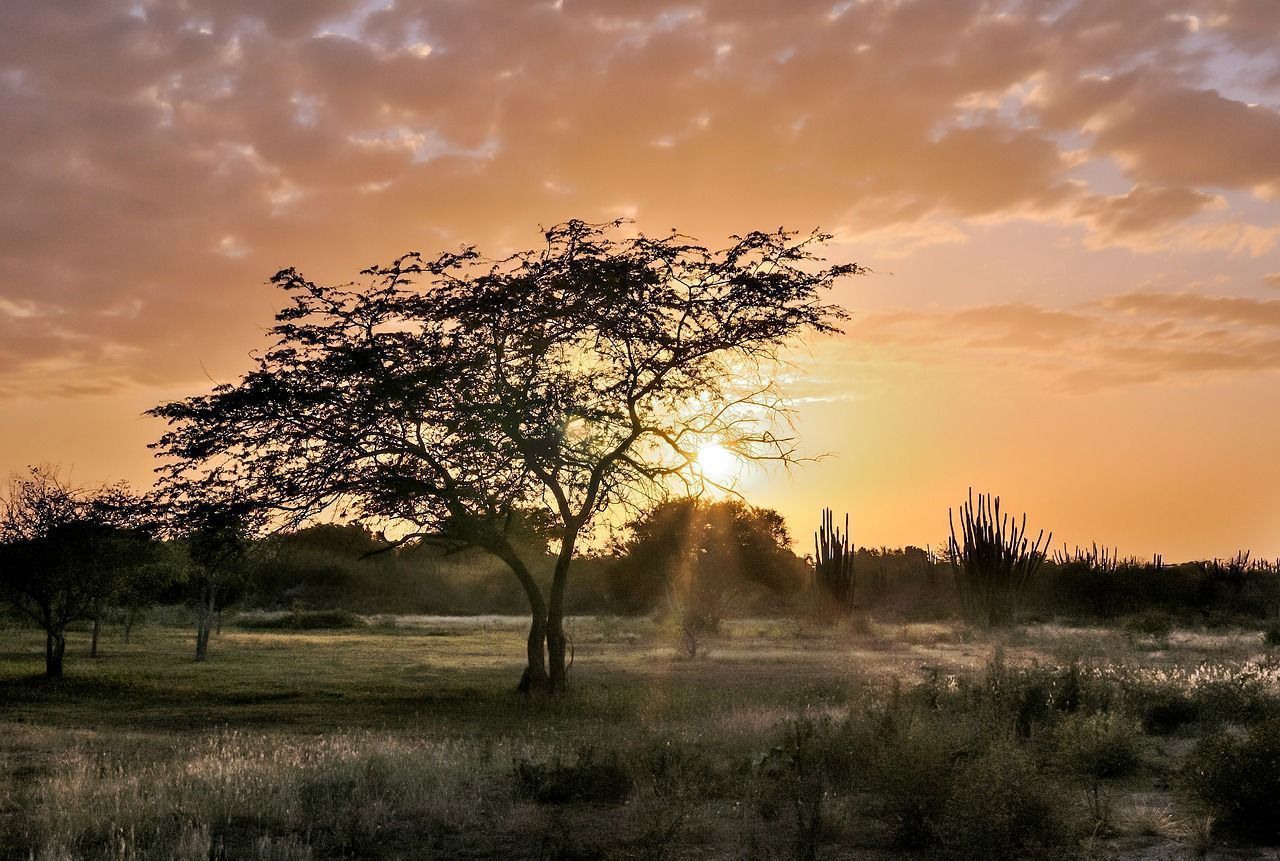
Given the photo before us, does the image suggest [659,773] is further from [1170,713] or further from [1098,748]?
[1170,713]

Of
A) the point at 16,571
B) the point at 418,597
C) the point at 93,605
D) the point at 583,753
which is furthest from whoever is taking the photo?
the point at 418,597

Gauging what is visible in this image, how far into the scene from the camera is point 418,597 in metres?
94.8

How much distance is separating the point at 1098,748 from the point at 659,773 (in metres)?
5.43

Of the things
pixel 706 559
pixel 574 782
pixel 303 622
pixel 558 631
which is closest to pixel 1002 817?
pixel 574 782

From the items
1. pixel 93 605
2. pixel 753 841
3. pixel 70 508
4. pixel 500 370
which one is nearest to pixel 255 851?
pixel 753 841

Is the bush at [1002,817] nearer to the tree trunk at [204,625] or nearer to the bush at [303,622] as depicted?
the tree trunk at [204,625]

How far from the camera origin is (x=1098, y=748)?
42.2ft

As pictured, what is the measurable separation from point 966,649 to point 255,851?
3195 cm

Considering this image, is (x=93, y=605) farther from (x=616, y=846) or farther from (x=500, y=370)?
(x=616, y=846)

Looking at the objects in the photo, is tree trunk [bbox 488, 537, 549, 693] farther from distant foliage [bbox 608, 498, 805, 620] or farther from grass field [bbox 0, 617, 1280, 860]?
distant foliage [bbox 608, 498, 805, 620]

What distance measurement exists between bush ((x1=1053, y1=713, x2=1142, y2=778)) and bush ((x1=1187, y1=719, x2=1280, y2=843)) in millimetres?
2529

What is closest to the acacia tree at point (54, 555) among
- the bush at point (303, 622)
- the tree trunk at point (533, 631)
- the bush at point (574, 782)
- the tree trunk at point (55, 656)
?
the tree trunk at point (55, 656)

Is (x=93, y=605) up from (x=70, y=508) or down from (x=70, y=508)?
down

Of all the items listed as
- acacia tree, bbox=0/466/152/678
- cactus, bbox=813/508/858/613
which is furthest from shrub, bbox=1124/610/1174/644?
acacia tree, bbox=0/466/152/678
